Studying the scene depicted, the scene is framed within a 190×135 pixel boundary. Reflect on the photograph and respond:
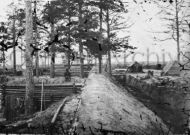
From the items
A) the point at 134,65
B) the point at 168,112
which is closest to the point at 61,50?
the point at 134,65

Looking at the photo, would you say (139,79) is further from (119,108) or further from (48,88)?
(119,108)

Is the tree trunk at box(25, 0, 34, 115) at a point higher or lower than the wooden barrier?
higher

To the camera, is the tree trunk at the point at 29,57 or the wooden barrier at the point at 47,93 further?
the wooden barrier at the point at 47,93

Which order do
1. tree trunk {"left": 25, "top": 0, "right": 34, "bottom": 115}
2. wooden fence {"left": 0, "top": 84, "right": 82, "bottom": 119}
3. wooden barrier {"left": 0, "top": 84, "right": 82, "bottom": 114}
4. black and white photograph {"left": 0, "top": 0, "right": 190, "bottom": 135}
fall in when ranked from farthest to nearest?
1. wooden barrier {"left": 0, "top": 84, "right": 82, "bottom": 114}
2. wooden fence {"left": 0, "top": 84, "right": 82, "bottom": 119}
3. tree trunk {"left": 25, "top": 0, "right": 34, "bottom": 115}
4. black and white photograph {"left": 0, "top": 0, "right": 190, "bottom": 135}

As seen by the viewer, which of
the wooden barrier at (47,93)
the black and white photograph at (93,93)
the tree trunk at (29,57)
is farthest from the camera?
the wooden barrier at (47,93)

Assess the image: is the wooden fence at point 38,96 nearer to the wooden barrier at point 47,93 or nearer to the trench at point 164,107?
the wooden barrier at point 47,93

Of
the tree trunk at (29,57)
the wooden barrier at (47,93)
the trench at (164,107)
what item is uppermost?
the tree trunk at (29,57)

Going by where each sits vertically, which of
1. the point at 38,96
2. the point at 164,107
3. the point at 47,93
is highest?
the point at 47,93

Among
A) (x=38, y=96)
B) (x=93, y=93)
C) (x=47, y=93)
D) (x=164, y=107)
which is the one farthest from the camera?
(x=47, y=93)

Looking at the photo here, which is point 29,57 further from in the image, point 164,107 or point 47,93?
point 164,107

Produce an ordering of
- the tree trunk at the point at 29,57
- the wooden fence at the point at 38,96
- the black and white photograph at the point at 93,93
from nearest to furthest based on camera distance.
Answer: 1. the black and white photograph at the point at 93,93
2. the tree trunk at the point at 29,57
3. the wooden fence at the point at 38,96

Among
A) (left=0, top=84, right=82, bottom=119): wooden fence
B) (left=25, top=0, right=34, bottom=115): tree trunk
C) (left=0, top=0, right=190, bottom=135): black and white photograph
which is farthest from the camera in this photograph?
(left=0, top=84, right=82, bottom=119): wooden fence

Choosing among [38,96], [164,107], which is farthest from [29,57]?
[164,107]

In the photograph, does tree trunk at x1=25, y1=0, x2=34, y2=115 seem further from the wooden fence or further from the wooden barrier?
the wooden barrier
